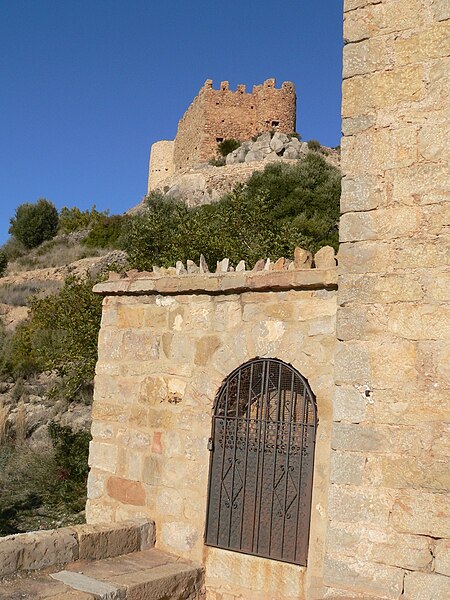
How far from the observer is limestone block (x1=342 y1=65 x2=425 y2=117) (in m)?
3.57

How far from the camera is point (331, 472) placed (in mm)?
3518

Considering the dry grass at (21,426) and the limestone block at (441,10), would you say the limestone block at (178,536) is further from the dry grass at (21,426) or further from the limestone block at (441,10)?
the dry grass at (21,426)

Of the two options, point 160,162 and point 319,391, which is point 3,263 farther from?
point 319,391

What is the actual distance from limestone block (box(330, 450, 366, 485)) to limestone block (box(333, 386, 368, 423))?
0.20 m

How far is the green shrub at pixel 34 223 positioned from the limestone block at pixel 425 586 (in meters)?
34.6

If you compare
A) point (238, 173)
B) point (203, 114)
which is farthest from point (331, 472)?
point (203, 114)

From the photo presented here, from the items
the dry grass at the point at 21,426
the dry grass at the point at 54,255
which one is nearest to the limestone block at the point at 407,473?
the dry grass at the point at 21,426

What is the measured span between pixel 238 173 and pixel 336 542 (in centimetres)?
3130

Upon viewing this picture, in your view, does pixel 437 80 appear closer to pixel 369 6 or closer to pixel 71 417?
pixel 369 6

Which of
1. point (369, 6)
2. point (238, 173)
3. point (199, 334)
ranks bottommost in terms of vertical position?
point (199, 334)

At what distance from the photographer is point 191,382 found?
4789 mm

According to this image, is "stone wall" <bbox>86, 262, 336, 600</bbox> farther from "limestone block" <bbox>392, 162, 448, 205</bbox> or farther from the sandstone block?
"limestone block" <bbox>392, 162, 448, 205</bbox>

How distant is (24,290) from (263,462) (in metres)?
22.6

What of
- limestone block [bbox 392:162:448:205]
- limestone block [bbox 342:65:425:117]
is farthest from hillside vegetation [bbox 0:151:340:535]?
limestone block [bbox 392:162:448:205]
